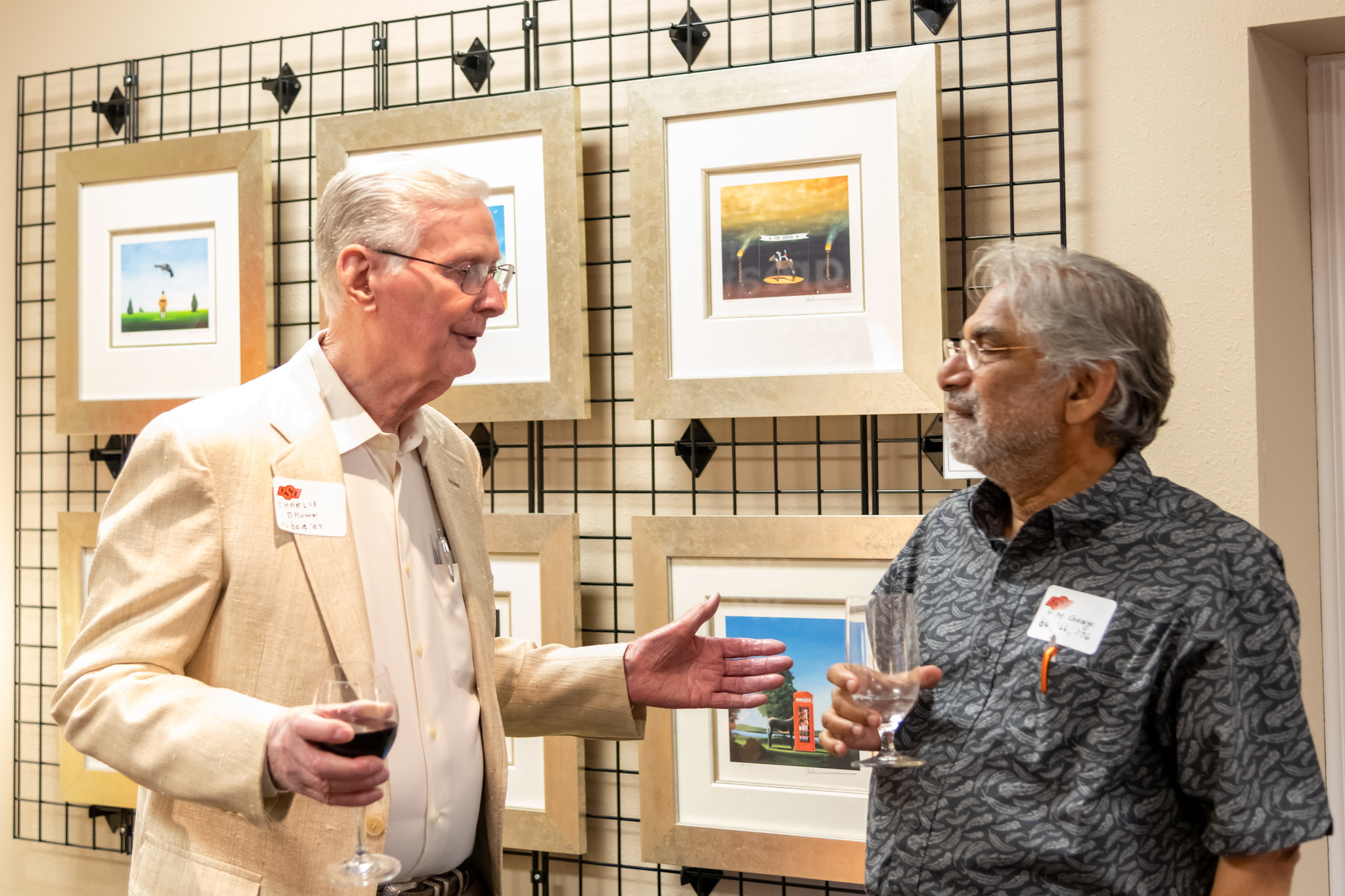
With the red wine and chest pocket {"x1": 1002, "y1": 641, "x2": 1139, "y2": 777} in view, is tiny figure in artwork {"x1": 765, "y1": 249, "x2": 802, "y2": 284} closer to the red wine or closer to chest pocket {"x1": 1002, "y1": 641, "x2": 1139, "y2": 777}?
chest pocket {"x1": 1002, "y1": 641, "x2": 1139, "y2": 777}

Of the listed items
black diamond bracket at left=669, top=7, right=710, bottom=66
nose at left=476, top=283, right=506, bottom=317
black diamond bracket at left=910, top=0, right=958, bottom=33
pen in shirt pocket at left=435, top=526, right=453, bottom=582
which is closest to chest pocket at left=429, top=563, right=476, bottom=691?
pen in shirt pocket at left=435, top=526, right=453, bottom=582

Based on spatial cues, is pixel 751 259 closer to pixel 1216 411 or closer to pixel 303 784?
pixel 1216 411

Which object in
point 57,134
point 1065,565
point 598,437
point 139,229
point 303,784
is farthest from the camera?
point 57,134

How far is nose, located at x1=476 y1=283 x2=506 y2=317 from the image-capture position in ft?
5.54

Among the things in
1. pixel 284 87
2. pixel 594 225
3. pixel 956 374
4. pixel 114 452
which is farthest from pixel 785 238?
pixel 114 452

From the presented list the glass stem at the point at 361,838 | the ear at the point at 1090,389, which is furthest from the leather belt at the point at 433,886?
the ear at the point at 1090,389

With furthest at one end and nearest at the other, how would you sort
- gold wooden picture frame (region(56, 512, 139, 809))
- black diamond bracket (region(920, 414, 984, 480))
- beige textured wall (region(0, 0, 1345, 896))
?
gold wooden picture frame (region(56, 512, 139, 809))
black diamond bracket (region(920, 414, 984, 480))
beige textured wall (region(0, 0, 1345, 896))

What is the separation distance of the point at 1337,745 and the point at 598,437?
158 centimetres

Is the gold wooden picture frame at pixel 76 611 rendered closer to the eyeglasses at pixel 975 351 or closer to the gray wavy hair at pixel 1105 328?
the eyeglasses at pixel 975 351

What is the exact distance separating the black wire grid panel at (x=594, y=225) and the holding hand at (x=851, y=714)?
29.6 inches

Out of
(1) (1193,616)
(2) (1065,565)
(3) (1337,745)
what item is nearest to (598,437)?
(2) (1065,565)

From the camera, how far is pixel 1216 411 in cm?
203

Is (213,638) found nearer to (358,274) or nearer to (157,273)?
(358,274)

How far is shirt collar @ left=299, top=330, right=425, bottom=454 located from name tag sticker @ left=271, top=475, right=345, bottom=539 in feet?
0.31
